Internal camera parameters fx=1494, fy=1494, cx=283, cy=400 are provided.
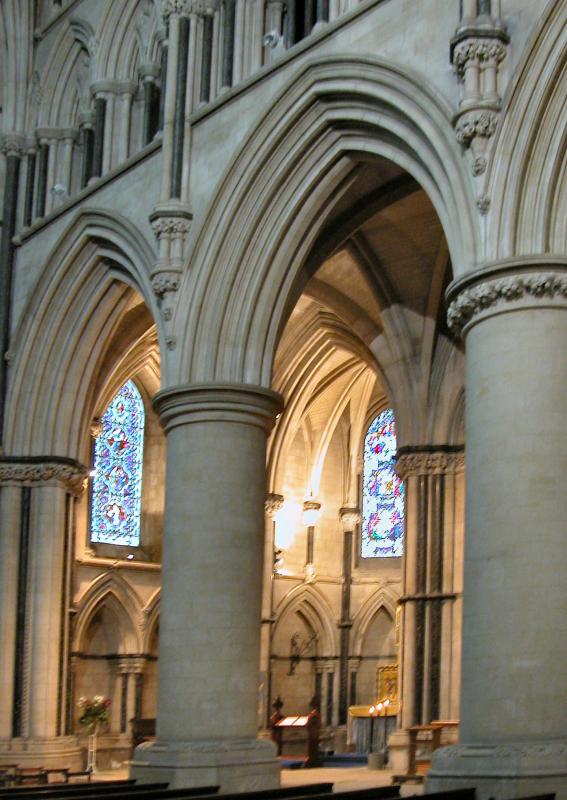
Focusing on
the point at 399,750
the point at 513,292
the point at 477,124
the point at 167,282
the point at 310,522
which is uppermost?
the point at 477,124

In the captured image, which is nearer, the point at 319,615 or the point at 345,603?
the point at 319,615

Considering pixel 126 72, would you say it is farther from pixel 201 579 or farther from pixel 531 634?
pixel 531 634

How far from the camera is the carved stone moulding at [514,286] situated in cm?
1205

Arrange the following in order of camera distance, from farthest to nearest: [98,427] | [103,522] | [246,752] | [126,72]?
[103,522] → [98,427] → [126,72] → [246,752]

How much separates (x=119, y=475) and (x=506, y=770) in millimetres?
17457

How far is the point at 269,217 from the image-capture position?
16.0 meters

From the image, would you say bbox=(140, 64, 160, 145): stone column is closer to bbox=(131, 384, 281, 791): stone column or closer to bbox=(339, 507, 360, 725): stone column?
bbox=(131, 384, 281, 791): stone column

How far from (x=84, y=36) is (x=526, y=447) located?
36.7 ft

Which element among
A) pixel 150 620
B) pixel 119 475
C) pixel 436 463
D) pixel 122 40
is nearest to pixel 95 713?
pixel 150 620

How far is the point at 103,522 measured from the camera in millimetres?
27578

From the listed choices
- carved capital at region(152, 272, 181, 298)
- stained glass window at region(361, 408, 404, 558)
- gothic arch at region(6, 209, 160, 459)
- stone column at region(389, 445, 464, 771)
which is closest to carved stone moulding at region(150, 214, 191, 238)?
carved capital at region(152, 272, 181, 298)

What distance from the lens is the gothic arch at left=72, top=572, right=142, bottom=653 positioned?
26438 millimetres

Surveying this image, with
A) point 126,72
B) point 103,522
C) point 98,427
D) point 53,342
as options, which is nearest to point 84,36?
point 126,72

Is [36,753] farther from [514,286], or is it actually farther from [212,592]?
[514,286]
